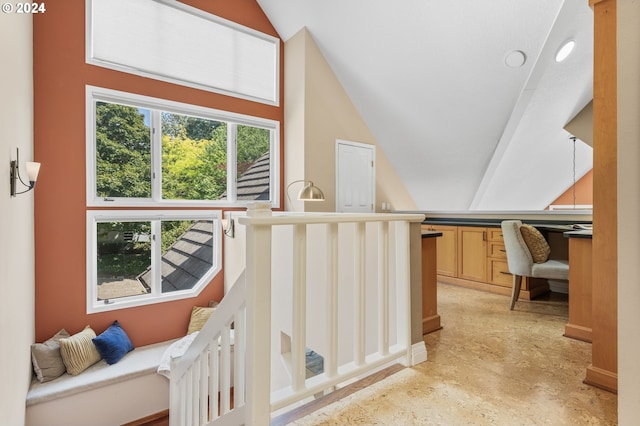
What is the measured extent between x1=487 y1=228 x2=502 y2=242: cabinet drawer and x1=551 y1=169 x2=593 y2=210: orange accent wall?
330 centimetres

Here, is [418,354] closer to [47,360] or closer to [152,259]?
[152,259]

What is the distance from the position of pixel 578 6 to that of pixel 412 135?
2.29 m

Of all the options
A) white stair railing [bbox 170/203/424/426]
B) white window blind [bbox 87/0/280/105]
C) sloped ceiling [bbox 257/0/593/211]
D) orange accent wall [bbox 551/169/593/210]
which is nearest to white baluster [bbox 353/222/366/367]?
white stair railing [bbox 170/203/424/426]

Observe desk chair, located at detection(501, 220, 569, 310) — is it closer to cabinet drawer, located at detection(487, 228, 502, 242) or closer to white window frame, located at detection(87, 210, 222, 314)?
cabinet drawer, located at detection(487, 228, 502, 242)

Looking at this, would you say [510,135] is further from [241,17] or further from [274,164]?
[241,17]

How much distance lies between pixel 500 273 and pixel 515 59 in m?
2.40

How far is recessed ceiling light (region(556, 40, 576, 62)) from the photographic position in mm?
2971

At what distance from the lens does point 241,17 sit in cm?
441

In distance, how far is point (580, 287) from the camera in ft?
7.32

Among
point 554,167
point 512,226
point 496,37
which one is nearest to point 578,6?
point 496,37

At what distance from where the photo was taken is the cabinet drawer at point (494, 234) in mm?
3857

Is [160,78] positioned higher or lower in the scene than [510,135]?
higher

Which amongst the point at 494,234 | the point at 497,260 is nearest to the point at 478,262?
the point at 497,260

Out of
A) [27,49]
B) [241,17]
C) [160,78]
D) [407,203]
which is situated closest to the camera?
[27,49]
